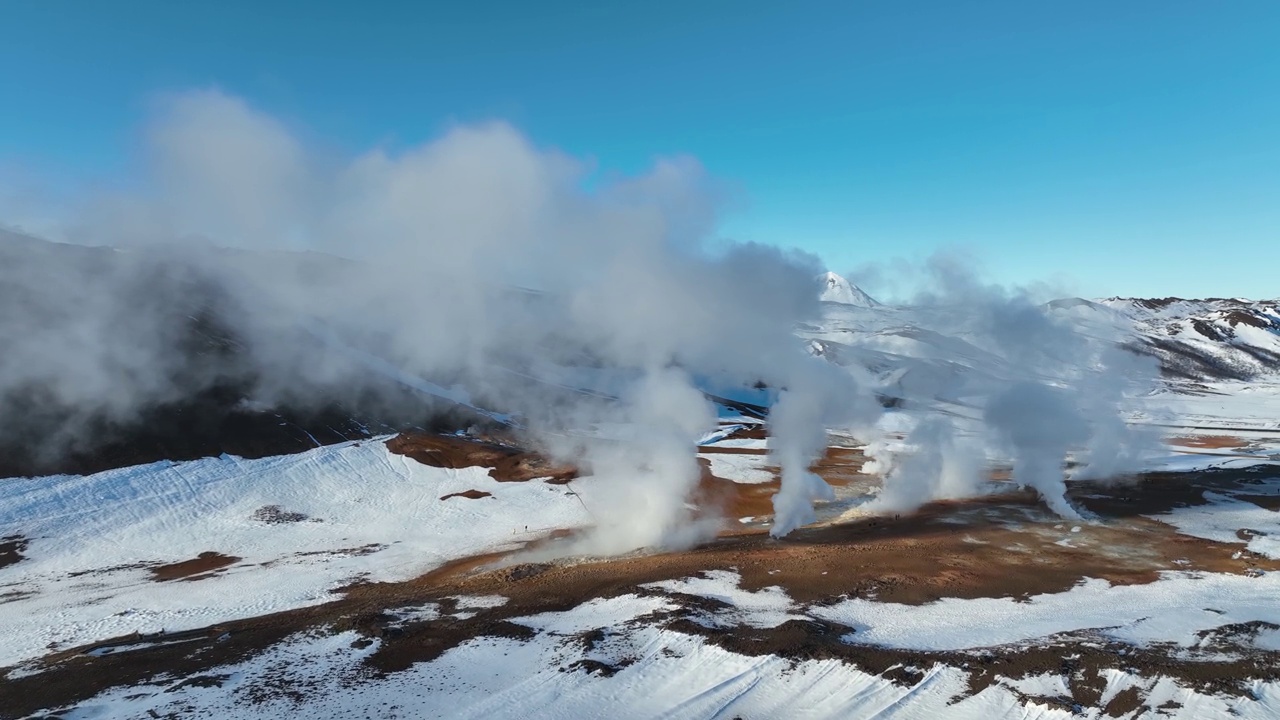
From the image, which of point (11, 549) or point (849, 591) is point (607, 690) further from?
point (11, 549)

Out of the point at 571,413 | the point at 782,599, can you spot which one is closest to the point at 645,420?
the point at 782,599

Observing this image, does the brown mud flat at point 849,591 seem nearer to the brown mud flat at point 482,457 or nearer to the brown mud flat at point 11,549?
the brown mud flat at point 11,549

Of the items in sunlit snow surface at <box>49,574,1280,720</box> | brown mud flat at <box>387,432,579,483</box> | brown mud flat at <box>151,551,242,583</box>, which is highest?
brown mud flat at <box>387,432,579,483</box>

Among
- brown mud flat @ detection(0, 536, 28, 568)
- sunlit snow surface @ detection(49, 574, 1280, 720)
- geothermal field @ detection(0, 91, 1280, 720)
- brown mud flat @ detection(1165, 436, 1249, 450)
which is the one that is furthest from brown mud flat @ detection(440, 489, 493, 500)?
brown mud flat @ detection(1165, 436, 1249, 450)

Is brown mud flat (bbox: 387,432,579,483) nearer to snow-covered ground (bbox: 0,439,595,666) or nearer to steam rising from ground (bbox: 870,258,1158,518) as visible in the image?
snow-covered ground (bbox: 0,439,595,666)

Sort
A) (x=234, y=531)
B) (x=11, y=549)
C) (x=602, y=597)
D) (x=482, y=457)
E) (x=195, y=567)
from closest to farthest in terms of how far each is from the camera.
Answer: (x=602, y=597) → (x=195, y=567) → (x=11, y=549) → (x=234, y=531) → (x=482, y=457)

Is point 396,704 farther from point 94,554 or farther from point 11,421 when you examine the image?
point 11,421

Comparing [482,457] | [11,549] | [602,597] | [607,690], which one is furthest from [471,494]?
[607,690]
